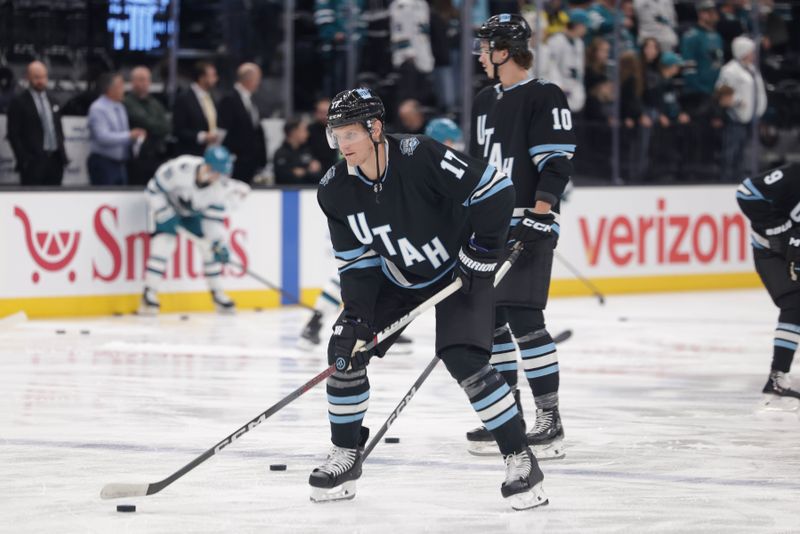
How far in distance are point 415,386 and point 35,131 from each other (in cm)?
565

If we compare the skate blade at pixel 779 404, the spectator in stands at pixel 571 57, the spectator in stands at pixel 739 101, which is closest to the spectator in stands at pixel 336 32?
the spectator in stands at pixel 571 57

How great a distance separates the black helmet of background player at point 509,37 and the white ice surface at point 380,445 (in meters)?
1.33

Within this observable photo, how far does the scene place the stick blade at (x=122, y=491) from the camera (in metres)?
3.89

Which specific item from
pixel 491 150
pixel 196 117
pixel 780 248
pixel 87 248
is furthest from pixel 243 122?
pixel 491 150

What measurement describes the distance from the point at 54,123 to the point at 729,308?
4811 millimetres

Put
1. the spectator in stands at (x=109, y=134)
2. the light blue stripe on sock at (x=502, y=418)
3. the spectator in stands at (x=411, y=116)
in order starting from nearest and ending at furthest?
1. the light blue stripe on sock at (x=502, y=418)
2. the spectator in stands at (x=109, y=134)
3. the spectator in stands at (x=411, y=116)

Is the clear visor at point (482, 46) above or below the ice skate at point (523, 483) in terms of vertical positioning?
above

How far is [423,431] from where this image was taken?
5.12 meters

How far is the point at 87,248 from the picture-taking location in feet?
29.7

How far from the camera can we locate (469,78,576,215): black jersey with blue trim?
15.3ft

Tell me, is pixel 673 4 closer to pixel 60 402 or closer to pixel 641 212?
pixel 641 212

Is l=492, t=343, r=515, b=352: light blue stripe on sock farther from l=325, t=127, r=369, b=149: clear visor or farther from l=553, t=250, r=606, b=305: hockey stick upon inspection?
l=553, t=250, r=606, b=305: hockey stick

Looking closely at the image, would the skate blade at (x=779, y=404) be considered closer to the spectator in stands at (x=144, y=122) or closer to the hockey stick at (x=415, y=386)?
the hockey stick at (x=415, y=386)

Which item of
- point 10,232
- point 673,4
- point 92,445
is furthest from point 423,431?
point 673,4
